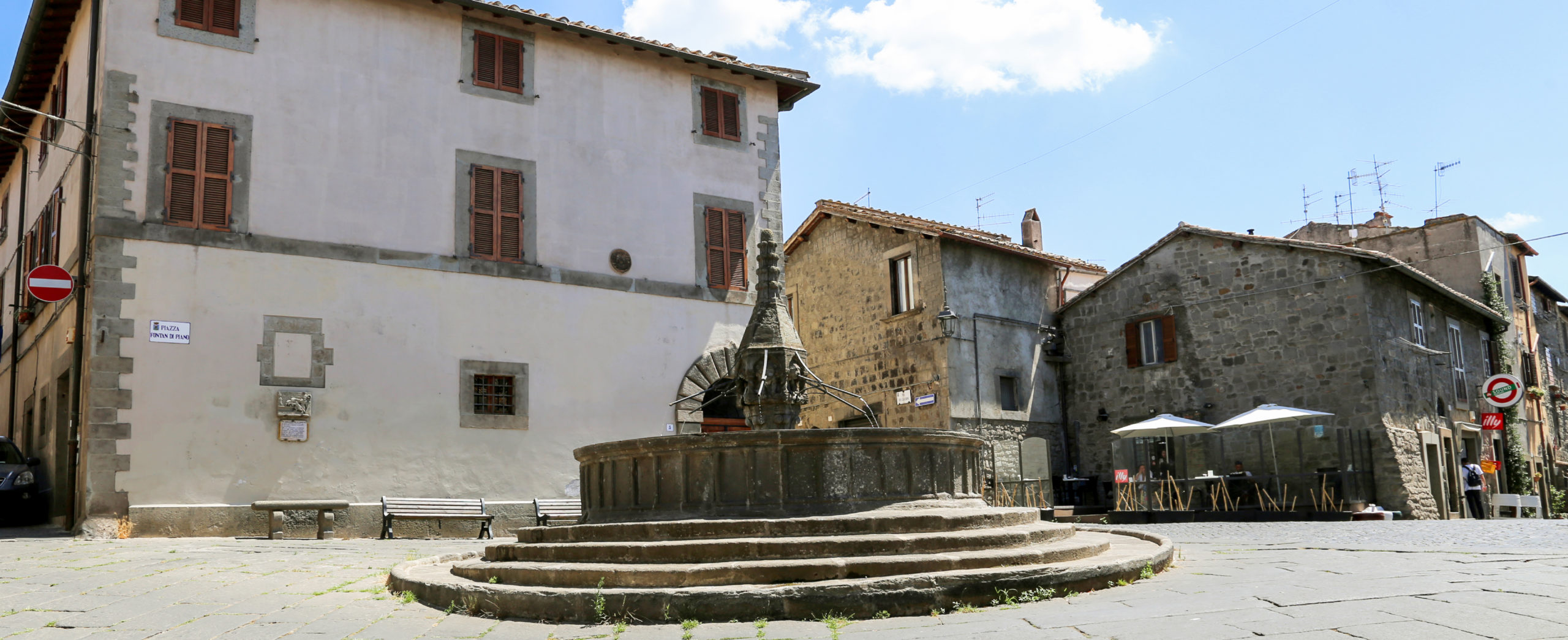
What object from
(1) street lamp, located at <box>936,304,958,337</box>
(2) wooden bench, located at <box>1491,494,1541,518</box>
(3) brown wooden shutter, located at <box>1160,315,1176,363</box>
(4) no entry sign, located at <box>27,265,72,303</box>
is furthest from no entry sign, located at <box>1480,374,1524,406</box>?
(4) no entry sign, located at <box>27,265,72,303</box>

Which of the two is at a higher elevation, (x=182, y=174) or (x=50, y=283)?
(x=182, y=174)

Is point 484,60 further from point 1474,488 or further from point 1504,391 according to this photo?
point 1504,391

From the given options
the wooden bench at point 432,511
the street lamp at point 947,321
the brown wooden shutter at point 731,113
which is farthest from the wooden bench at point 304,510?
the street lamp at point 947,321

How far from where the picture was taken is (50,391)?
50.0 feet

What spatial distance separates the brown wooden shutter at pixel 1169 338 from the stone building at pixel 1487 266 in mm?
7490

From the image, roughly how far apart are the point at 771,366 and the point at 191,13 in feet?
31.2

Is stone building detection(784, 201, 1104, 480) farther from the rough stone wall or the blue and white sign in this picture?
the blue and white sign

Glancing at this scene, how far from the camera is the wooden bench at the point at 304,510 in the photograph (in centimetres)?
1256

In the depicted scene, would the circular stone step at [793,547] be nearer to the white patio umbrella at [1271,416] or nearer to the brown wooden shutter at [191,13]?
the brown wooden shutter at [191,13]

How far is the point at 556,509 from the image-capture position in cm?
1514

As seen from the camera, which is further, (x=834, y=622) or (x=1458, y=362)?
(x=1458, y=362)

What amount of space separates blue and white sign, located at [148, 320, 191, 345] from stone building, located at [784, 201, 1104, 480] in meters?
11.6

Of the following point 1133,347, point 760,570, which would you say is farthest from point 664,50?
point 760,570

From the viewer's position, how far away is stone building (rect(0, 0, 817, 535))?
13195 mm
